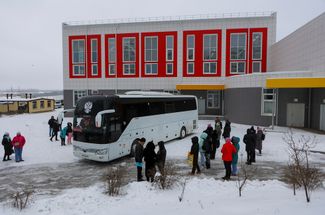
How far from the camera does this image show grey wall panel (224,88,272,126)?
75.8ft

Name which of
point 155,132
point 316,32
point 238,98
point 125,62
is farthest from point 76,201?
point 125,62

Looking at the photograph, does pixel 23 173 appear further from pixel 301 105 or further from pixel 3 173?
pixel 301 105

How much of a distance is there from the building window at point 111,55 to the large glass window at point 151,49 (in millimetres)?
4795

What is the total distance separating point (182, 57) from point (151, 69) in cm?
461

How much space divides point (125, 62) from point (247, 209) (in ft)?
100

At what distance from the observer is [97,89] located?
116 ft

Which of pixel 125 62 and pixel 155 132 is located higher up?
pixel 125 62

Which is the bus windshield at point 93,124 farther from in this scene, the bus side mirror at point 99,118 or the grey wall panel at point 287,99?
the grey wall panel at point 287,99

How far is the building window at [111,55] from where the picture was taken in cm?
3459

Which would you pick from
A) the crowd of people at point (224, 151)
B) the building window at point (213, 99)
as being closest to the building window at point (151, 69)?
the building window at point (213, 99)

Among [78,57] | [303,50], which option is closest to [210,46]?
[303,50]

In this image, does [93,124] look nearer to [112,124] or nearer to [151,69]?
[112,124]

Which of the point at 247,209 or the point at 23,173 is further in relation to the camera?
the point at 23,173

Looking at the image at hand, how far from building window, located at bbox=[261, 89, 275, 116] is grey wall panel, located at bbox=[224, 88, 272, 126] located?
0.36 metres
